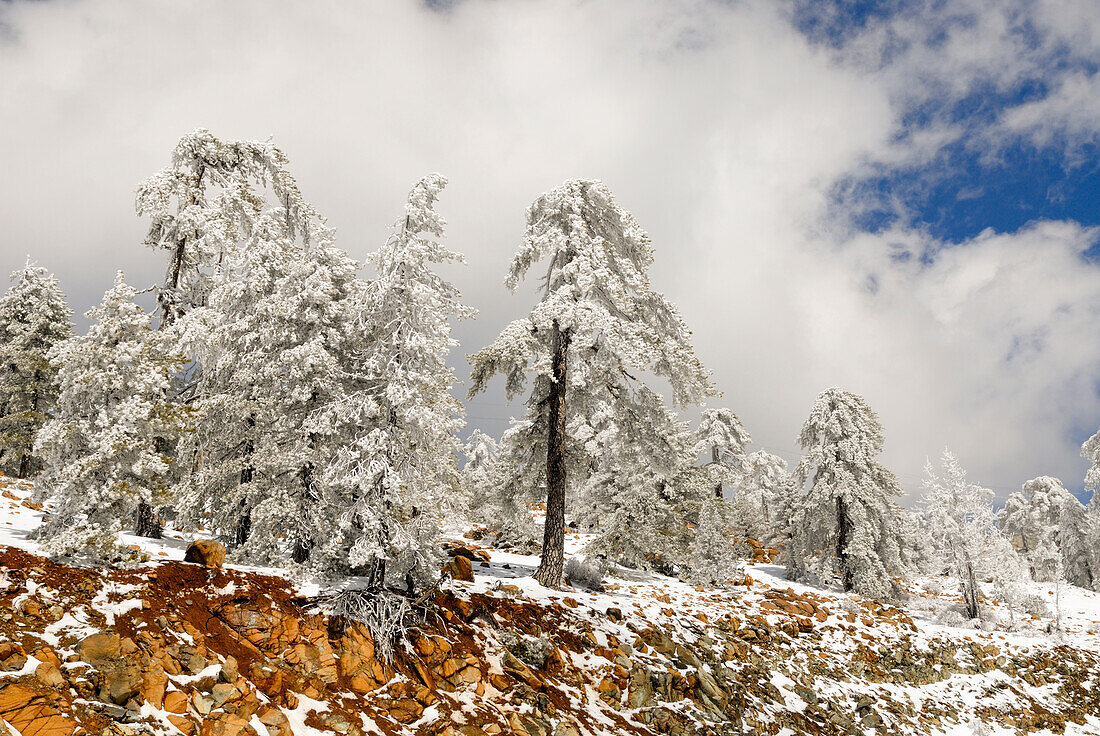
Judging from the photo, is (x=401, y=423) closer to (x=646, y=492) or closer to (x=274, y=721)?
(x=274, y=721)

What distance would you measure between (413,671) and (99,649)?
4.57 meters

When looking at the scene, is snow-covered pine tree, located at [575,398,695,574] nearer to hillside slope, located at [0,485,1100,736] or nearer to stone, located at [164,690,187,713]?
hillside slope, located at [0,485,1100,736]

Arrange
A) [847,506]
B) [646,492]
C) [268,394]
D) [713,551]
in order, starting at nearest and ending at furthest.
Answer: [268,394] → [646,492] → [713,551] → [847,506]

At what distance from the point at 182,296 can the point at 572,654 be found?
14.4 m

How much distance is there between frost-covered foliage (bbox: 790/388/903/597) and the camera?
25.7 metres

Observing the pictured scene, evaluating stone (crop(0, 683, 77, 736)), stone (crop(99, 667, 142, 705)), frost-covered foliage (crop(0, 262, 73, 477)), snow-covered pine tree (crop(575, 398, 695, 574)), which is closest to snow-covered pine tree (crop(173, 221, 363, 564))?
stone (crop(99, 667, 142, 705))

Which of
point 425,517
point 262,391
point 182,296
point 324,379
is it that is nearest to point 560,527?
point 425,517

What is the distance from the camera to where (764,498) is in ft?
149

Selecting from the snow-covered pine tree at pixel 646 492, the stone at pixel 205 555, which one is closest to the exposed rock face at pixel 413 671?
the stone at pixel 205 555

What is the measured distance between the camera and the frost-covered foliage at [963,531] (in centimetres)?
2489

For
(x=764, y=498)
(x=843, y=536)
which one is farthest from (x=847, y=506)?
(x=764, y=498)

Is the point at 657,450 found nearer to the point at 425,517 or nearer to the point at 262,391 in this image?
the point at 425,517

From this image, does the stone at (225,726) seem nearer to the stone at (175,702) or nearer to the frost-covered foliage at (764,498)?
the stone at (175,702)

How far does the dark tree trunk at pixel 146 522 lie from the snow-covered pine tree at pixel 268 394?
5.59 feet
